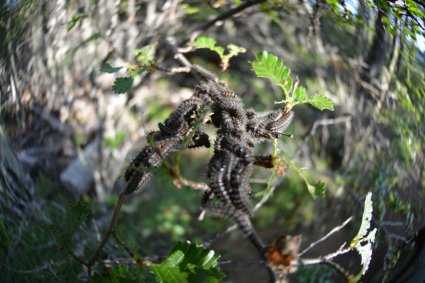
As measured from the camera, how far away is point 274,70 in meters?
0.89

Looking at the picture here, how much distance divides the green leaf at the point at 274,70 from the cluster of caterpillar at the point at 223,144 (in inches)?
1.8

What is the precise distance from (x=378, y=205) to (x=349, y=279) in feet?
0.53

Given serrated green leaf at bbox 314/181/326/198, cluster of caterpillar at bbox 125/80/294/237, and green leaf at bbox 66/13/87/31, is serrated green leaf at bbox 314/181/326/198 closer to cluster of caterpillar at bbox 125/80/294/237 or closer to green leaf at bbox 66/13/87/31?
cluster of caterpillar at bbox 125/80/294/237

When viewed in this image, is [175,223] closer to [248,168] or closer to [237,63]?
[237,63]

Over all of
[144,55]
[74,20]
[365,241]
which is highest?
[74,20]

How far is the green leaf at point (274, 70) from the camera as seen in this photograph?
0.88m

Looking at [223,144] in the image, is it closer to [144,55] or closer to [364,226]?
[364,226]

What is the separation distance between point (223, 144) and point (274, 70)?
22 cm

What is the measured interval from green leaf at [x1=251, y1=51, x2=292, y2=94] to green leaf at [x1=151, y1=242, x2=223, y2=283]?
0.30m

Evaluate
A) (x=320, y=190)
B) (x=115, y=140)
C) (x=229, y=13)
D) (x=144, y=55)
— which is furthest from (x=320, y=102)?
(x=115, y=140)

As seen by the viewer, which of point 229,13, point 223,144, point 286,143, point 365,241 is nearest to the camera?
point 223,144

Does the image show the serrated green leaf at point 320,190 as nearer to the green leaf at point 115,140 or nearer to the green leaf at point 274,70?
the green leaf at point 274,70

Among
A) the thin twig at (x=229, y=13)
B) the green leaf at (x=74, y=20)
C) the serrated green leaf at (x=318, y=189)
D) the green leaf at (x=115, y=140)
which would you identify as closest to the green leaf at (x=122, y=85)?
the green leaf at (x=74, y=20)

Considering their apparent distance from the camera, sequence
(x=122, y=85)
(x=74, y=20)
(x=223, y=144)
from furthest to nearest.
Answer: (x=74, y=20) → (x=122, y=85) → (x=223, y=144)
